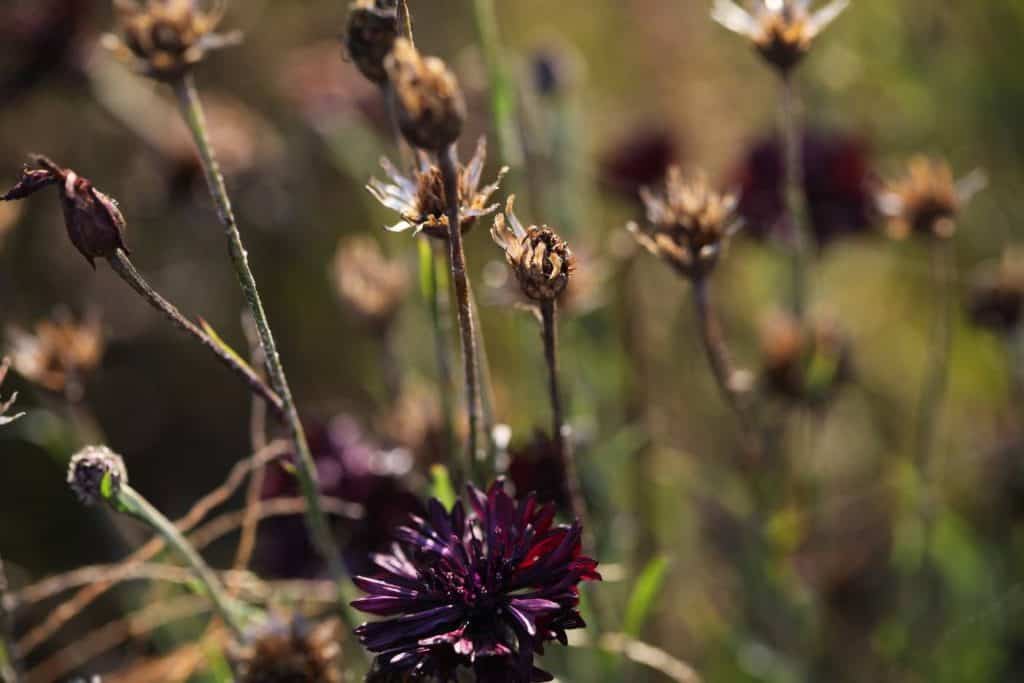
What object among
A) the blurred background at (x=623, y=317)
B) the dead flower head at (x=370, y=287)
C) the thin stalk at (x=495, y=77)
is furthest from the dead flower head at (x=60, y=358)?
the thin stalk at (x=495, y=77)

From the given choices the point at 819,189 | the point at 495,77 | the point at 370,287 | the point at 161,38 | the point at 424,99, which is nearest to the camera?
the point at 424,99

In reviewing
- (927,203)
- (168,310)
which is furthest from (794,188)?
(168,310)

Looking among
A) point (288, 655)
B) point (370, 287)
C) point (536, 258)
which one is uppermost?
point (370, 287)

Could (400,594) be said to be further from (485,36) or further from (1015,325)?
(1015,325)

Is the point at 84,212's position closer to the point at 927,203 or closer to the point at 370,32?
the point at 370,32

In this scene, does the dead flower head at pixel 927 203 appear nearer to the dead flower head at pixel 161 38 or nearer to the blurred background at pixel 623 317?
the blurred background at pixel 623 317

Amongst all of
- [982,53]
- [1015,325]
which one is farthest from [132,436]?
[982,53]
